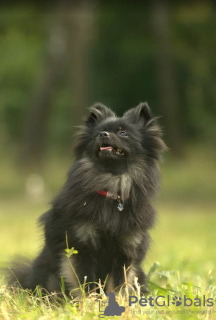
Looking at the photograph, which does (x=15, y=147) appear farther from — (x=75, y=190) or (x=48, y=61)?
(x=75, y=190)

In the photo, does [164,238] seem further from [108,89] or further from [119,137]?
[108,89]

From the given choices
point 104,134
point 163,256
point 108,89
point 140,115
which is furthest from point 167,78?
point 104,134

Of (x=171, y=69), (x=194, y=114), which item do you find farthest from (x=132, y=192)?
(x=194, y=114)

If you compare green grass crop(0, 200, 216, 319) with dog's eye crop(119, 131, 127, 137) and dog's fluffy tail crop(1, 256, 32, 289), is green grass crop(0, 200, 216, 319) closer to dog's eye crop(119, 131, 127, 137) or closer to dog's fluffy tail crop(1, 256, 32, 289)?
dog's fluffy tail crop(1, 256, 32, 289)

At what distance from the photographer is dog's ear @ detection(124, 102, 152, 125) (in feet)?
18.2

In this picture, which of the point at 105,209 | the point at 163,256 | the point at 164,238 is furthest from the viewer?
the point at 164,238

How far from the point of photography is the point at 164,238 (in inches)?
468

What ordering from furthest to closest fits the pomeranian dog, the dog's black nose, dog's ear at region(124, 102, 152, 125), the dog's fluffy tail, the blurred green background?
the blurred green background → the dog's fluffy tail → dog's ear at region(124, 102, 152, 125) → the dog's black nose → the pomeranian dog

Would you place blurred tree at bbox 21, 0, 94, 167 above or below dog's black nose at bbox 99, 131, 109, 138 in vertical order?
above

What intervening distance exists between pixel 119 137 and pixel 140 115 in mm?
418

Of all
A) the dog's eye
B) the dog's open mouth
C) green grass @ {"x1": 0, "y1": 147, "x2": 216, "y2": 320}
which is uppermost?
the dog's eye

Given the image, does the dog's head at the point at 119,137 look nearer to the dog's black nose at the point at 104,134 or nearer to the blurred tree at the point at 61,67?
the dog's black nose at the point at 104,134

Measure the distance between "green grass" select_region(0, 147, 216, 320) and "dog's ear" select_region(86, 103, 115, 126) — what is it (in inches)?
42.8

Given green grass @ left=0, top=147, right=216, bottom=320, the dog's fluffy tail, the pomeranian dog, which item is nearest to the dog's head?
the pomeranian dog
